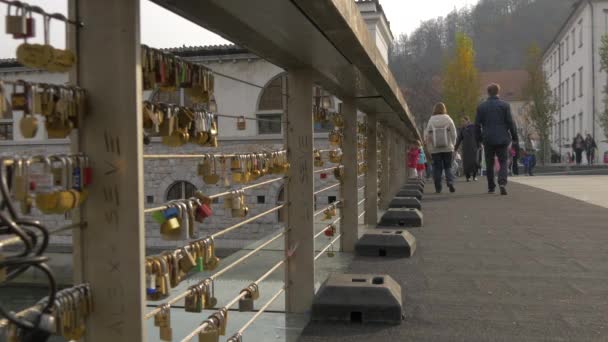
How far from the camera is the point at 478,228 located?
7.47 m

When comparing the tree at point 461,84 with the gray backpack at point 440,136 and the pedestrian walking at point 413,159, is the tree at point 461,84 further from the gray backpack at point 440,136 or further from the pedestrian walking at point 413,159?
the gray backpack at point 440,136

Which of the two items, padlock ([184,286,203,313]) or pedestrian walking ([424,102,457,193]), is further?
pedestrian walking ([424,102,457,193])

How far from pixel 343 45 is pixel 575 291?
2288 mm

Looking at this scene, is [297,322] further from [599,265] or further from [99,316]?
[599,265]

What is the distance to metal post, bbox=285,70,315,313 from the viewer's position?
12.2 ft

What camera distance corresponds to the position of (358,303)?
358cm

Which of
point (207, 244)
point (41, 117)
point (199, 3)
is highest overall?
point (199, 3)

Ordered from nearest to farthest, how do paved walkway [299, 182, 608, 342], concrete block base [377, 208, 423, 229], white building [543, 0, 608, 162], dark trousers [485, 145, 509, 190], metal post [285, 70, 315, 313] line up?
paved walkway [299, 182, 608, 342] → metal post [285, 70, 315, 313] → concrete block base [377, 208, 423, 229] → dark trousers [485, 145, 509, 190] → white building [543, 0, 608, 162]

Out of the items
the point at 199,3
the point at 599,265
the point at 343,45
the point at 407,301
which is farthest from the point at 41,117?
the point at 599,265

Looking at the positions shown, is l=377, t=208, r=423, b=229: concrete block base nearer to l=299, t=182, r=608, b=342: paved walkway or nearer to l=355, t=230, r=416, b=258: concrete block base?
l=299, t=182, r=608, b=342: paved walkway

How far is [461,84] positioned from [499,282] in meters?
58.1

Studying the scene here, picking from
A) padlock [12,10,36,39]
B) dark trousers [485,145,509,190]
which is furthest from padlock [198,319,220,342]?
dark trousers [485,145,509,190]

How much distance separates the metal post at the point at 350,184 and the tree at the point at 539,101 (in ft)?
148

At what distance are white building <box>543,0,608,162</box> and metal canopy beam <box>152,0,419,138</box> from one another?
41148mm
